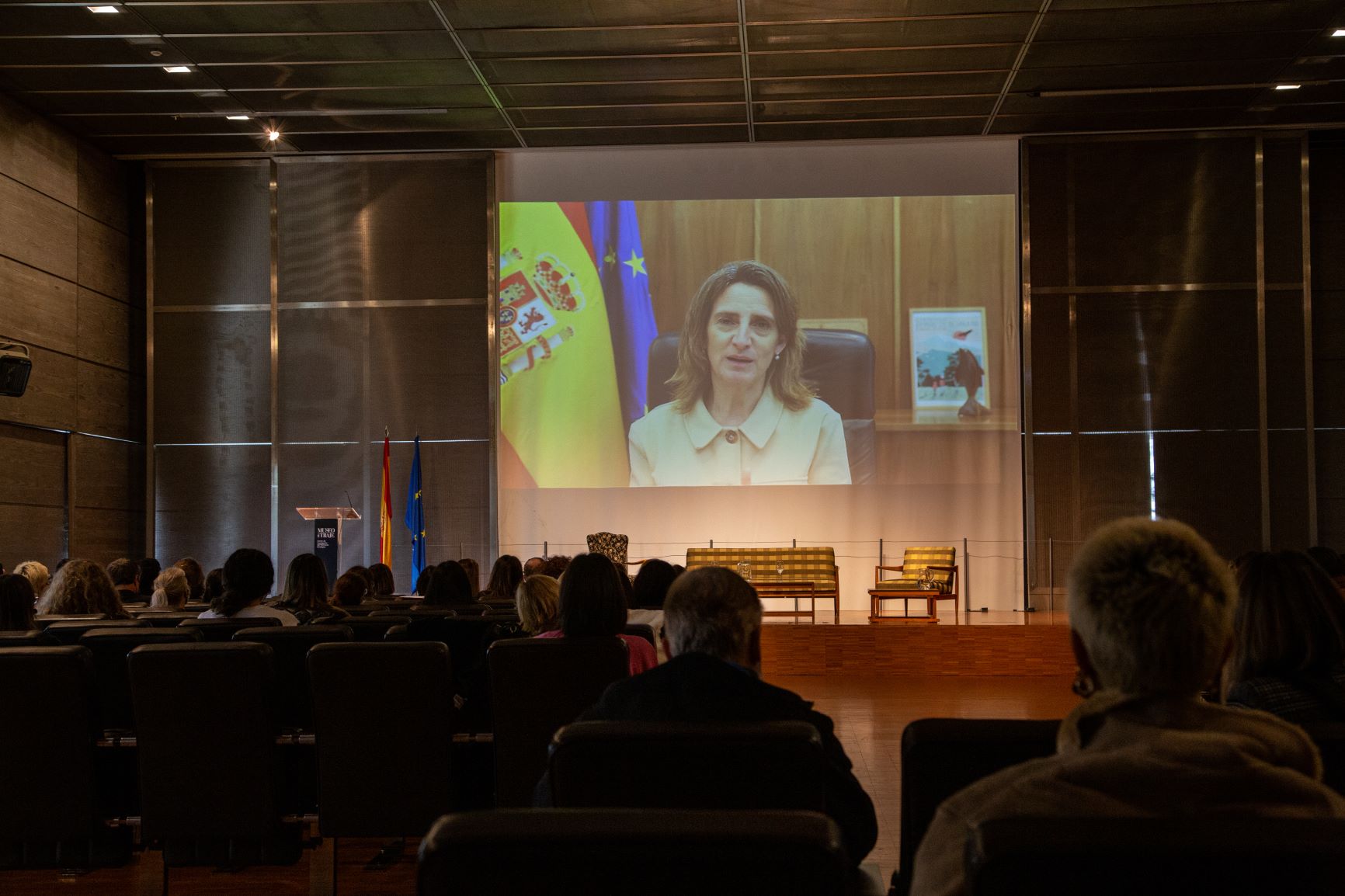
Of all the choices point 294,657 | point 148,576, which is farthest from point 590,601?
point 148,576

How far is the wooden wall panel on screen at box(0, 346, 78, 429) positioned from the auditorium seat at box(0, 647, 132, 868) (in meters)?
8.70

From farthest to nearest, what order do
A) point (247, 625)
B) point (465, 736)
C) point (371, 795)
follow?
1. point (247, 625)
2. point (465, 736)
3. point (371, 795)

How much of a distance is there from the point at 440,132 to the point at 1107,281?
715 centimetres

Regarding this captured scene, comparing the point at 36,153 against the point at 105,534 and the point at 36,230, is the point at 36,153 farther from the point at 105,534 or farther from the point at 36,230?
the point at 105,534

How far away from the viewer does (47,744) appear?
2910 mm

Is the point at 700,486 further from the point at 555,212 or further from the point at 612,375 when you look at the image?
the point at 555,212

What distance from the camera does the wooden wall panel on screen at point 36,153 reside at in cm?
1086

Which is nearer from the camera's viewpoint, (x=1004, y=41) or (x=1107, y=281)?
(x=1004, y=41)

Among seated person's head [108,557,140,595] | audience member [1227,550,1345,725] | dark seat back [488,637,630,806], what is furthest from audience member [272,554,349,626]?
audience member [1227,550,1345,725]

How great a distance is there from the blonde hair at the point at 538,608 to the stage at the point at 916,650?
5547 mm

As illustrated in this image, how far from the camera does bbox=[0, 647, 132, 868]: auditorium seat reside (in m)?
2.85

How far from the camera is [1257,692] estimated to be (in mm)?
2070

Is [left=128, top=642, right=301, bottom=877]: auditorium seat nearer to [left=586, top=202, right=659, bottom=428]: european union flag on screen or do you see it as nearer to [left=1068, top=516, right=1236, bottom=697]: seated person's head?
[left=1068, top=516, right=1236, bottom=697]: seated person's head

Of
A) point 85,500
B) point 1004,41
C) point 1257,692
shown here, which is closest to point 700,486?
point 1004,41
